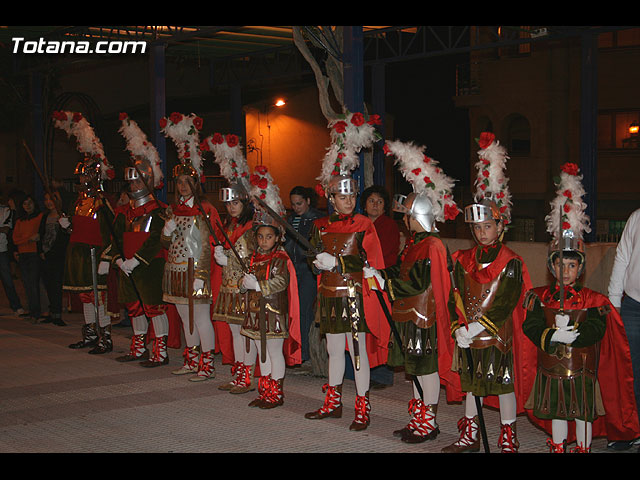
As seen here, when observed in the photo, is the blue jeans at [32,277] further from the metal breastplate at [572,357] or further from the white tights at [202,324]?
the metal breastplate at [572,357]

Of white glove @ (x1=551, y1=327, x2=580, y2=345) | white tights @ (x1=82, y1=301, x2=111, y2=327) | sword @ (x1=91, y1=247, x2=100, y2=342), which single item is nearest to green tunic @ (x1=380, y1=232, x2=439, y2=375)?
white glove @ (x1=551, y1=327, x2=580, y2=345)

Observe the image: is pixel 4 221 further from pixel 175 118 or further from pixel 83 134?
pixel 175 118

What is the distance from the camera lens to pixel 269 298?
6211 millimetres

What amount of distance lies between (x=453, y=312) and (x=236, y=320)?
2.16m

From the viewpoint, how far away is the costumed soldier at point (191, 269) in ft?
23.9

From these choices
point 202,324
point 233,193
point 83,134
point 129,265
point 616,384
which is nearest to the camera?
point 616,384

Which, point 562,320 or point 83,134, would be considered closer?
point 562,320

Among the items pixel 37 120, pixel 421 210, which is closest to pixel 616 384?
pixel 421 210

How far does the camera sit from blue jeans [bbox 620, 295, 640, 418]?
523cm

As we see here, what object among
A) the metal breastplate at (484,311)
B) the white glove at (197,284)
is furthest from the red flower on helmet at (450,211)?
the white glove at (197,284)

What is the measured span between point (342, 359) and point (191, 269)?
1983mm

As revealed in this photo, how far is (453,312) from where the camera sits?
5.11 metres

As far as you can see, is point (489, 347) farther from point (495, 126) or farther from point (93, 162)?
point (495, 126)

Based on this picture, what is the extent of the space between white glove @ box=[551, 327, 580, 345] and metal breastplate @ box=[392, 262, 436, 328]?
993mm
